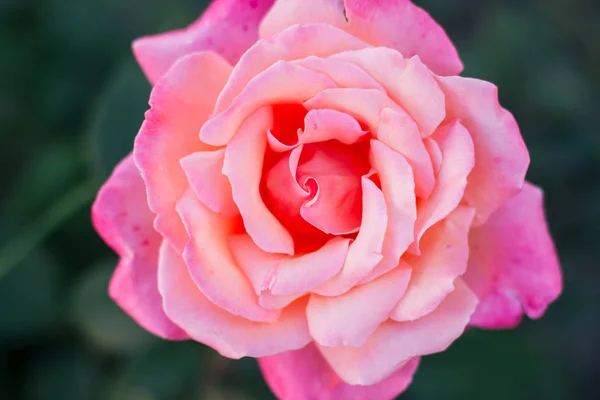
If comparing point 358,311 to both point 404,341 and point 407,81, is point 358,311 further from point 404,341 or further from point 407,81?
point 407,81

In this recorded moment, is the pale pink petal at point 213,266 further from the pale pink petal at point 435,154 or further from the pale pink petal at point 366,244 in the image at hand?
the pale pink petal at point 435,154

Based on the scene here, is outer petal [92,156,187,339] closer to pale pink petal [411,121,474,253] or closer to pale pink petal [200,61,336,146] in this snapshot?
pale pink petal [200,61,336,146]

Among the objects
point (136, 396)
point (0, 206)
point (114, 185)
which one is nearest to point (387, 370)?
point (114, 185)

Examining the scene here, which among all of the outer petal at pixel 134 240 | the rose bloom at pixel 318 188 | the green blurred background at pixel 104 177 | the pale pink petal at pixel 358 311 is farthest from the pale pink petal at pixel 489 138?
the green blurred background at pixel 104 177

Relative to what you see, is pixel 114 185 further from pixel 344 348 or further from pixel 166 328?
pixel 344 348

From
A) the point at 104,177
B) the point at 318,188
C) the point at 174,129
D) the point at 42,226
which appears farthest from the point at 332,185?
the point at 42,226
